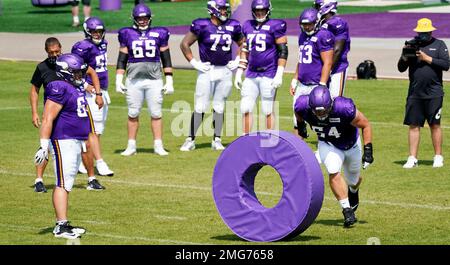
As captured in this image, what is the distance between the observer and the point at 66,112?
42.2ft

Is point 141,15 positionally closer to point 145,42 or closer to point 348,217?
point 145,42

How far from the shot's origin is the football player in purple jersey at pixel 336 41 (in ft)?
57.9

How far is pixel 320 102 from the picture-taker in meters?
12.6

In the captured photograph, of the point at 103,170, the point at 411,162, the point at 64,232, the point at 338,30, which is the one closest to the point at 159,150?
the point at 103,170

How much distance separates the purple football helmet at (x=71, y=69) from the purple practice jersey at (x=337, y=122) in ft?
7.88

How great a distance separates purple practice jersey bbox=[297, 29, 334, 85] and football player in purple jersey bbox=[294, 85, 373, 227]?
3989 mm

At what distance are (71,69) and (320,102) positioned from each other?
2.70 m

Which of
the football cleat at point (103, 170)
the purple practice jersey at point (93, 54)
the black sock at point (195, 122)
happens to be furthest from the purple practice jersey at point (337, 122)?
the black sock at point (195, 122)

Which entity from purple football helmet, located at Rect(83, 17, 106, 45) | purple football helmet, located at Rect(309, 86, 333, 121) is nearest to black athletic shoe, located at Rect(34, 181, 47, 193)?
purple football helmet, located at Rect(83, 17, 106, 45)

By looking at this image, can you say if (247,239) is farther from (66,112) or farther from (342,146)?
(66,112)

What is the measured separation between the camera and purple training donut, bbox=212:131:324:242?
12180 millimetres

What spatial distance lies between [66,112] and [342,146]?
3017mm

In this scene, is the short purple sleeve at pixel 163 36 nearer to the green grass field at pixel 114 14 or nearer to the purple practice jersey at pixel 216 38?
the purple practice jersey at pixel 216 38
